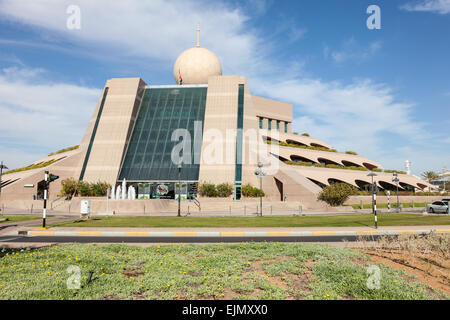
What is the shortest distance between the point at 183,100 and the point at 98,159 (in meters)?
15.9

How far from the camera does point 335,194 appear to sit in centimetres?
3378

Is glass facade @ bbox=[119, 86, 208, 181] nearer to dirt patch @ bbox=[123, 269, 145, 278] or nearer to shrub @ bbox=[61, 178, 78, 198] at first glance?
shrub @ bbox=[61, 178, 78, 198]

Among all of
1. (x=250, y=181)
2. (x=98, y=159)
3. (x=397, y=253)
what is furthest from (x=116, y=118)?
(x=397, y=253)

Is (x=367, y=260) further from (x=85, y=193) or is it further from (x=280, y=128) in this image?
(x=280, y=128)

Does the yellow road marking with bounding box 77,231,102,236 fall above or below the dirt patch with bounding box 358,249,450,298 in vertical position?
below

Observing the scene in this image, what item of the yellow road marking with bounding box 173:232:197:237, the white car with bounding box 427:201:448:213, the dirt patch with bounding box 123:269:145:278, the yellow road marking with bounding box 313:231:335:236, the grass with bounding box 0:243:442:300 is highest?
the white car with bounding box 427:201:448:213

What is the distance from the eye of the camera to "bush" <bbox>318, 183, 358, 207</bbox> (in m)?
33.8

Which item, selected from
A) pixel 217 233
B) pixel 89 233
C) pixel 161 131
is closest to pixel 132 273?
pixel 217 233

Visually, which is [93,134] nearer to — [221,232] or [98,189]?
[98,189]

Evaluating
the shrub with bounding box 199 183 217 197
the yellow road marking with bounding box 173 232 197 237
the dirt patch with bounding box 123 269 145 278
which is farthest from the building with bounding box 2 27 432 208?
the dirt patch with bounding box 123 269 145 278

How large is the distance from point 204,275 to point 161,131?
3871cm

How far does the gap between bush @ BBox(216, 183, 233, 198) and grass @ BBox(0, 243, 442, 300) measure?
2653 centimetres

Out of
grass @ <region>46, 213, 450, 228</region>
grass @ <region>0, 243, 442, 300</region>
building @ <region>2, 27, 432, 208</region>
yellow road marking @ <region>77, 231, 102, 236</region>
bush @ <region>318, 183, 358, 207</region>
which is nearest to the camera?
grass @ <region>0, 243, 442, 300</region>

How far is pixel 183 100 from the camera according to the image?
47.3 metres
